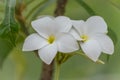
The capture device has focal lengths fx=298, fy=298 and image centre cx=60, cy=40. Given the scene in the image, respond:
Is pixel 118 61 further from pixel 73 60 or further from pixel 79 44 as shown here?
pixel 79 44

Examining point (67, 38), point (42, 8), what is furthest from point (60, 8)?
point (67, 38)

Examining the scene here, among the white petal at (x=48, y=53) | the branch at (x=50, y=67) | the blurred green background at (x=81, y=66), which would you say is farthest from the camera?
the blurred green background at (x=81, y=66)

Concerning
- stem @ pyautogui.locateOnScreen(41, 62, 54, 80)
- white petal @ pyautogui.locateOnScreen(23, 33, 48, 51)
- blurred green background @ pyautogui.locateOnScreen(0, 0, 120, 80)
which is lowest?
blurred green background @ pyautogui.locateOnScreen(0, 0, 120, 80)

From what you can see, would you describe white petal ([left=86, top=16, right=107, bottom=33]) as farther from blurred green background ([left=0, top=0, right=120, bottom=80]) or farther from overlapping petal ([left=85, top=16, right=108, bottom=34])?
blurred green background ([left=0, top=0, right=120, bottom=80])

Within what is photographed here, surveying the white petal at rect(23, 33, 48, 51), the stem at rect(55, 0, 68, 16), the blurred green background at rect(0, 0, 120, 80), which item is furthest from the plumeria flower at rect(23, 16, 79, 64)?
the blurred green background at rect(0, 0, 120, 80)

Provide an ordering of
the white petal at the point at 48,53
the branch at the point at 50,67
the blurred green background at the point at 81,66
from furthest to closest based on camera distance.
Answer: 1. the blurred green background at the point at 81,66
2. the branch at the point at 50,67
3. the white petal at the point at 48,53

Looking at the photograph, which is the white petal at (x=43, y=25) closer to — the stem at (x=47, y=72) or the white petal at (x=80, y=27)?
the white petal at (x=80, y=27)

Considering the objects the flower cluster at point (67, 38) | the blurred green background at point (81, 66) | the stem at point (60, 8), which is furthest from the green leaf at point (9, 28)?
the blurred green background at point (81, 66)
